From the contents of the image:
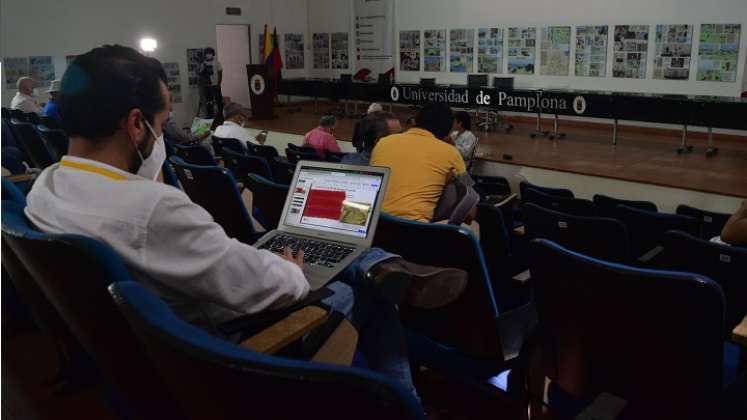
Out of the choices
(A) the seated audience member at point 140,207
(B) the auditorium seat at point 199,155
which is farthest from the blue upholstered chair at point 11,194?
(B) the auditorium seat at point 199,155

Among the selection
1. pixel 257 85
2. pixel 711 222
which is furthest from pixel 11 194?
pixel 257 85

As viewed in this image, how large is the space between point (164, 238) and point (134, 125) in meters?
0.36

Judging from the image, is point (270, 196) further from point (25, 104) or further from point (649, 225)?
point (25, 104)

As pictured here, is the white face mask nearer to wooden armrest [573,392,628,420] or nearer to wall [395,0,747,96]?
wooden armrest [573,392,628,420]

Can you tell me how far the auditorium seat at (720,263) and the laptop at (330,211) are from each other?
1.33 meters

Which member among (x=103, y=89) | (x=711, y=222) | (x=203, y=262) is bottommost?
(x=711, y=222)

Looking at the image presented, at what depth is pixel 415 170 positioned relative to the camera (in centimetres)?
313

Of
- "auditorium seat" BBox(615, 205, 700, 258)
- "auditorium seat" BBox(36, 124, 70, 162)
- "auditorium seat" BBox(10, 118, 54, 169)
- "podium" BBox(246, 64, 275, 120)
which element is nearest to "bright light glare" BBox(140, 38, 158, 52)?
"podium" BBox(246, 64, 275, 120)

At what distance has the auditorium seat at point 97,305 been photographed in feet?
3.61

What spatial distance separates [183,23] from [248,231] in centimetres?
1074

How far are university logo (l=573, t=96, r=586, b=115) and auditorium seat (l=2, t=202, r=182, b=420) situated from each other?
793 cm

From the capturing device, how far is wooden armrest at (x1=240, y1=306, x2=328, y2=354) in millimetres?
1309

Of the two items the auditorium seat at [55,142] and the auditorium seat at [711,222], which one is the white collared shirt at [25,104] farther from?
the auditorium seat at [711,222]

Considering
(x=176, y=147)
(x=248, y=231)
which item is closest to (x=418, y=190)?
(x=248, y=231)
